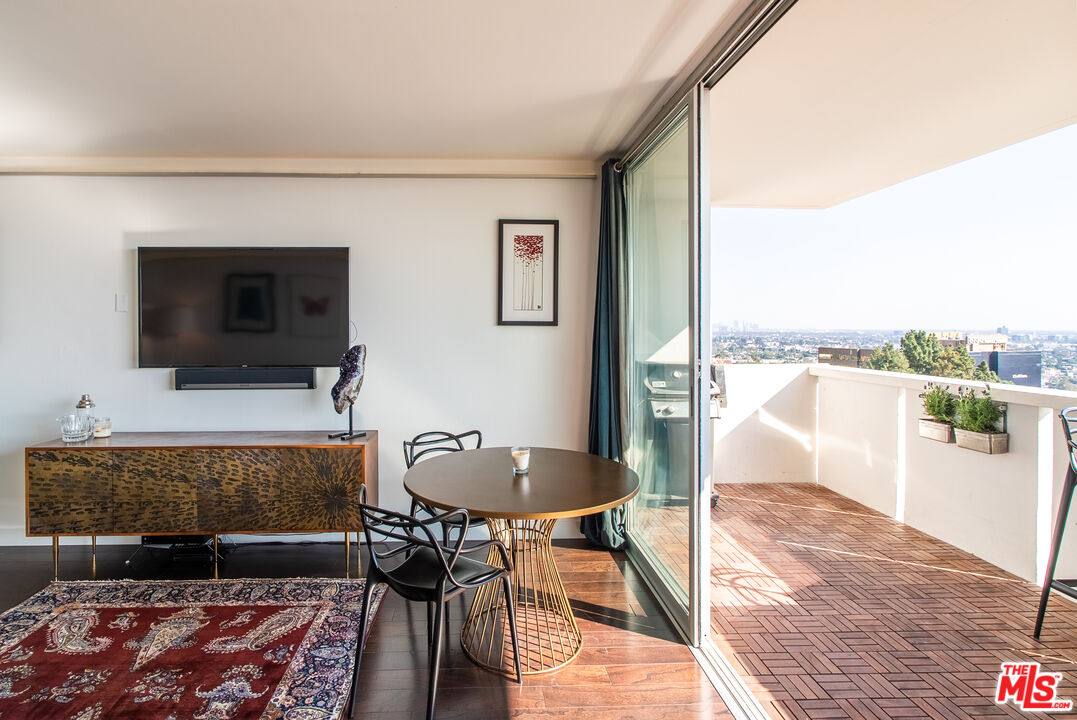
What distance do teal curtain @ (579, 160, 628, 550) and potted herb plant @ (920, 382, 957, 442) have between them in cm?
214

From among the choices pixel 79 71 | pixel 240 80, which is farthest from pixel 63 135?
pixel 240 80

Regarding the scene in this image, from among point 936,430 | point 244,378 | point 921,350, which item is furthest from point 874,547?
point 244,378

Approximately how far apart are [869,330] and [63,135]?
6.01m

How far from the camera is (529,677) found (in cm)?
216

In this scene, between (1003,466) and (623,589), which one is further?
(1003,466)

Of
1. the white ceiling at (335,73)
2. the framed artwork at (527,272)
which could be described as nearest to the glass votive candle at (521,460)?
the framed artwork at (527,272)

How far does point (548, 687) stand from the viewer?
6.88 ft

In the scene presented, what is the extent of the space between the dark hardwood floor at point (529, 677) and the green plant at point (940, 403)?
93.5 inches

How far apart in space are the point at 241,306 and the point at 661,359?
268 cm

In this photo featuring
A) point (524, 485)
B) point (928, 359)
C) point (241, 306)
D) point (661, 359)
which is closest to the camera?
point (524, 485)

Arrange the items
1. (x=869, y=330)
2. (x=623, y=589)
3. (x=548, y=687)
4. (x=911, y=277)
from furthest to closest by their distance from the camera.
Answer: (x=869, y=330) < (x=911, y=277) < (x=623, y=589) < (x=548, y=687)

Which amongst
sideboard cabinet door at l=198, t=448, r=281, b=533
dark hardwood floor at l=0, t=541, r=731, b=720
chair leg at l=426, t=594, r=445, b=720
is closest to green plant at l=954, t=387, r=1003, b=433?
dark hardwood floor at l=0, t=541, r=731, b=720

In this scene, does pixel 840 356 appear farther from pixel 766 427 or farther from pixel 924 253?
pixel 924 253

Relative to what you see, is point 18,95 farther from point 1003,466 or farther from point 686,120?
point 1003,466
